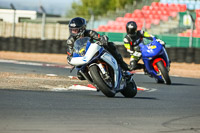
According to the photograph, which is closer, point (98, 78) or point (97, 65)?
point (98, 78)

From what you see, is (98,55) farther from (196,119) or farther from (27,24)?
(27,24)

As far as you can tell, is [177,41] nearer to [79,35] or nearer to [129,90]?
[129,90]

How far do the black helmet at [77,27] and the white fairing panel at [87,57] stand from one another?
59cm

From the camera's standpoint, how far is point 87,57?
744 centimetres

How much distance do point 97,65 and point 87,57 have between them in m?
0.20

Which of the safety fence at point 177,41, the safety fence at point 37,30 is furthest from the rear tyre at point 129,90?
the safety fence at point 37,30

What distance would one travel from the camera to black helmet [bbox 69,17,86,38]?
8133 mm

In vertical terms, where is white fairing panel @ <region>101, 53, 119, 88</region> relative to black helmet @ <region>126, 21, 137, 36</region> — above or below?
below

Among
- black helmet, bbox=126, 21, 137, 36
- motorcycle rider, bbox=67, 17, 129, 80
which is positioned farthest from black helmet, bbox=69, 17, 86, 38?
black helmet, bbox=126, 21, 137, 36

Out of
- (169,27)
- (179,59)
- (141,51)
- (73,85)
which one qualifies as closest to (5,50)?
(179,59)

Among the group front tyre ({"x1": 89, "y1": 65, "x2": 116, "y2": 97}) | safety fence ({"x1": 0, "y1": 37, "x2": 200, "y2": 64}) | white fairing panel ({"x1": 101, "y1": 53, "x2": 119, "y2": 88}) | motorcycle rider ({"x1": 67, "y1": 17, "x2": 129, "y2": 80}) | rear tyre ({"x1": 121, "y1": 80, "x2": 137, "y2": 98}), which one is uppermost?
motorcycle rider ({"x1": 67, "y1": 17, "x2": 129, "y2": 80})

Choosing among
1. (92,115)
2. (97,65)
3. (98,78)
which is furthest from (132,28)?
(92,115)

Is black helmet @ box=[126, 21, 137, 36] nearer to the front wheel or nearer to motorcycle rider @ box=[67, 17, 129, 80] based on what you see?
the front wheel

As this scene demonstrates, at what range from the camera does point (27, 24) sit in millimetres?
31438
